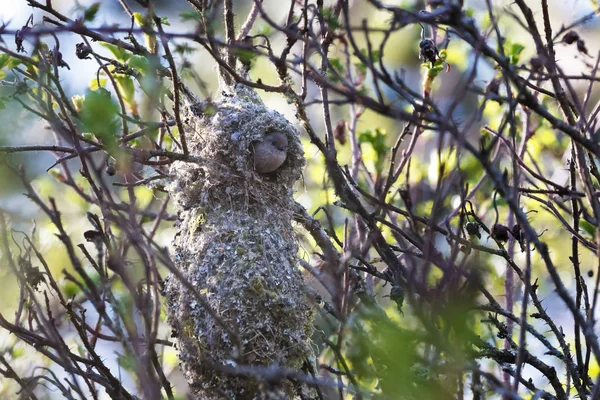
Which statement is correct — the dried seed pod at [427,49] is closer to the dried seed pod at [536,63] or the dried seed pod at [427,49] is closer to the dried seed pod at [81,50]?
the dried seed pod at [536,63]

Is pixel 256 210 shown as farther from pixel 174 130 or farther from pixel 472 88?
pixel 472 88

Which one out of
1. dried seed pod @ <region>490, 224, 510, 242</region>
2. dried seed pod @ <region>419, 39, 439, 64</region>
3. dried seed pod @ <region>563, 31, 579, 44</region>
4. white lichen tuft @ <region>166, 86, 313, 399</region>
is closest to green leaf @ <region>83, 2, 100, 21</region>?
white lichen tuft @ <region>166, 86, 313, 399</region>

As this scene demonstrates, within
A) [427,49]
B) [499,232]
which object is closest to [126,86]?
[427,49]

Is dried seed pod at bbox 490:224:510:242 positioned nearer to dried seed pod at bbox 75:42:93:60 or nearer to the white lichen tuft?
the white lichen tuft

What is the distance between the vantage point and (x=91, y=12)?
2062 millimetres

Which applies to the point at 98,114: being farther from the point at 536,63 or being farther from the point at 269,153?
the point at 269,153

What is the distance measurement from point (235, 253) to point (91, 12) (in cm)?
94

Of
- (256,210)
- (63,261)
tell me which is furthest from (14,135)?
(63,261)

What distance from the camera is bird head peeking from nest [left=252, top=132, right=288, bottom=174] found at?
8.96ft

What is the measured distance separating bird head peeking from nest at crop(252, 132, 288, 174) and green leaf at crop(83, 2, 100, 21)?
2.77ft

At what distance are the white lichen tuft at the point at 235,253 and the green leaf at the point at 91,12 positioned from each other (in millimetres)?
469

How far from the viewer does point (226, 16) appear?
8.99 feet

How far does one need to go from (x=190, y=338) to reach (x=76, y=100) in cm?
103

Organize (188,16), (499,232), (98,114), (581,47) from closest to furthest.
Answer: (98,114), (188,16), (499,232), (581,47)
